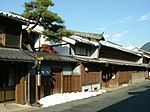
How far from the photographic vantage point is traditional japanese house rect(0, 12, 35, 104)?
18.6 meters

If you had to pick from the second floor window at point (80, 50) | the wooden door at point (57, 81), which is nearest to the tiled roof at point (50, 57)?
the wooden door at point (57, 81)

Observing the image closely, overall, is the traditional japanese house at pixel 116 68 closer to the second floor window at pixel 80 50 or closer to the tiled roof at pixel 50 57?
the second floor window at pixel 80 50

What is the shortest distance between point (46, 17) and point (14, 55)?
4955mm

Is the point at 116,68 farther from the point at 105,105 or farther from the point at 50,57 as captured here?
the point at 105,105

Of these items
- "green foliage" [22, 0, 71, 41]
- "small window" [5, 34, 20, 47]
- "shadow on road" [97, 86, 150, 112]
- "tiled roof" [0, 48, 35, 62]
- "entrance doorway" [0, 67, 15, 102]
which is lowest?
"shadow on road" [97, 86, 150, 112]

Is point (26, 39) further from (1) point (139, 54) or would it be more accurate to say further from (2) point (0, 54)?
(1) point (139, 54)

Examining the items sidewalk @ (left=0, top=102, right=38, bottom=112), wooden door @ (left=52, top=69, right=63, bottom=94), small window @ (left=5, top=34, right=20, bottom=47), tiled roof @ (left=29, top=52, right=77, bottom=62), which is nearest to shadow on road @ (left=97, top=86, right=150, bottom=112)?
sidewalk @ (left=0, top=102, right=38, bottom=112)

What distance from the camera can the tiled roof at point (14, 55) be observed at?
667 inches

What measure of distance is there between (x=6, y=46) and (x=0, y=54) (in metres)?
1.97

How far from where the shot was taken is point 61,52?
28031mm

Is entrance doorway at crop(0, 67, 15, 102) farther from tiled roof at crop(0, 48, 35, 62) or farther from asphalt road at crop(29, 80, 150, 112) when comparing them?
asphalt road at crop(29, 80, 150, 112)

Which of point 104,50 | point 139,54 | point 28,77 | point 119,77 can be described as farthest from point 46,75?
point 139,54

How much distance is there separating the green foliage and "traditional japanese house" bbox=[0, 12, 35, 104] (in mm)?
2007


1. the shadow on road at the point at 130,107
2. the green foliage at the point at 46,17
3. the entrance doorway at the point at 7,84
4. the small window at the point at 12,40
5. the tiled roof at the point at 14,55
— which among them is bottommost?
the shadow on road at the point at 130,107
